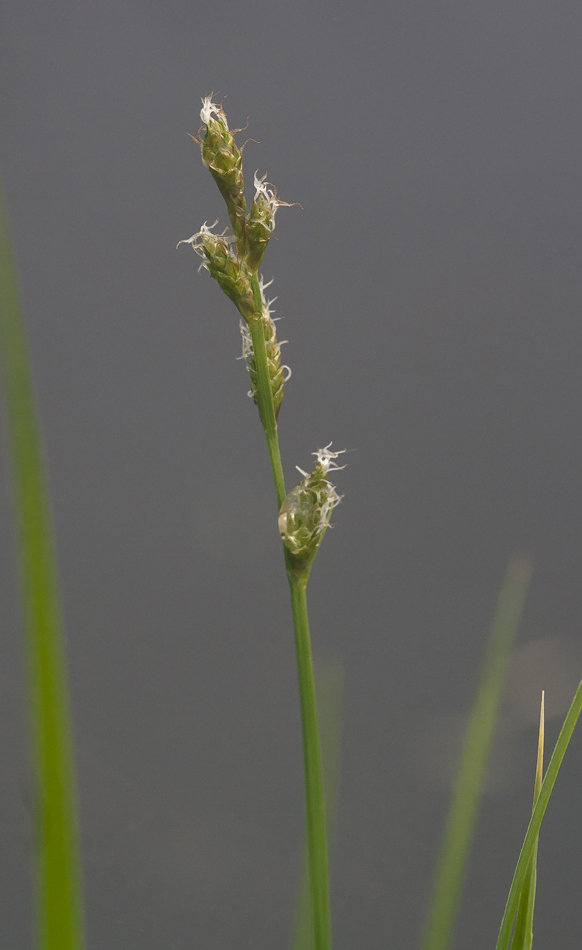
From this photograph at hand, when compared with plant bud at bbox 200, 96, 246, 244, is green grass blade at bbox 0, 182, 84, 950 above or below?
below

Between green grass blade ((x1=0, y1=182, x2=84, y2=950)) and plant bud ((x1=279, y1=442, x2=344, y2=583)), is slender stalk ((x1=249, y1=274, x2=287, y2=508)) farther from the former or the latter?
green grass blade ((x1=0, y1=182, x2=84, y2=950))

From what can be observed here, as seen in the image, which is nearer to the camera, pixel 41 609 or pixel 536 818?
pixel 41 609

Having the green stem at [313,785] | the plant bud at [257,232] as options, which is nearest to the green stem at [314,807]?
the green stem at [313,785]

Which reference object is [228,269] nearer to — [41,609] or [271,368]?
[271,368]

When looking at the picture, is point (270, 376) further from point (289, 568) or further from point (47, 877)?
point (47, 877)

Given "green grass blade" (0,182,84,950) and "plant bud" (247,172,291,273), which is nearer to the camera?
"green grass blade" (0,182,84,950)

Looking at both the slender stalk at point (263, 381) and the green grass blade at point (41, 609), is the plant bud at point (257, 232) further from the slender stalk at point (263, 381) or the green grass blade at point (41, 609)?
the green grass blade at point (41, 609)

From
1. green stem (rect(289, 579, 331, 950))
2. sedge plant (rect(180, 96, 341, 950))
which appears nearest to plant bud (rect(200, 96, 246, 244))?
sedge plant (rect(180, 96, 341, 950))

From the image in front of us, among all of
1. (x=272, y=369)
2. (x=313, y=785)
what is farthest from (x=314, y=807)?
(x=272, y=369)
